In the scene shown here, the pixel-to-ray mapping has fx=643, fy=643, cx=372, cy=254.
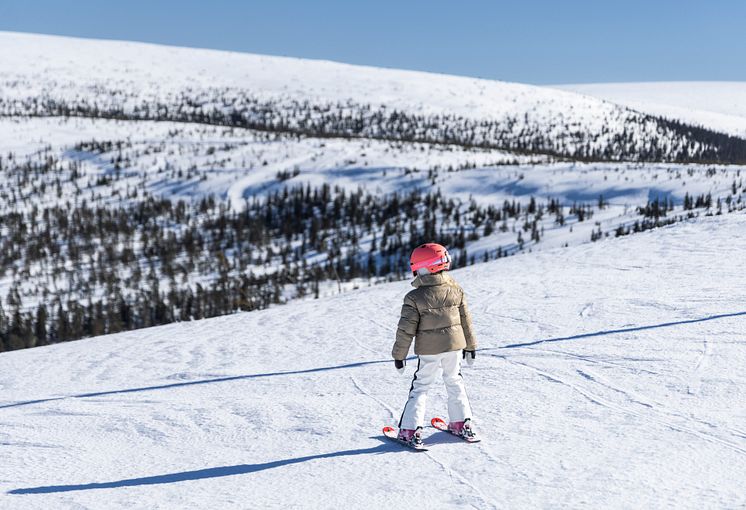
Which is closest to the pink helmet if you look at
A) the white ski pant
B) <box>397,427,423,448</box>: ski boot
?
the white ski pant

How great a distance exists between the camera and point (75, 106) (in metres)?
91.4

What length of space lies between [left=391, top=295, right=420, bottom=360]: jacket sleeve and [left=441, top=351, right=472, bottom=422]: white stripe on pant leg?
34cm

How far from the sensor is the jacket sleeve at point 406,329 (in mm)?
4898

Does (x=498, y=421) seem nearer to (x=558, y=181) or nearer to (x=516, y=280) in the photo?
(x=516, y=280)

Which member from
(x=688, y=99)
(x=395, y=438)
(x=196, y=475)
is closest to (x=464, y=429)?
(x=395, y=438)

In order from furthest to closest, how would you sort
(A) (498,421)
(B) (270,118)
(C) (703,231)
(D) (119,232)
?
(B) (270,118) → (D) (119,232) → (C) (703,231) → (A) (498,421)

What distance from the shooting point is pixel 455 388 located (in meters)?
5.14

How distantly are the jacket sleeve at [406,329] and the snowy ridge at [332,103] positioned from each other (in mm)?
59025

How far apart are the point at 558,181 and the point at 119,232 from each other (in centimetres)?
2651

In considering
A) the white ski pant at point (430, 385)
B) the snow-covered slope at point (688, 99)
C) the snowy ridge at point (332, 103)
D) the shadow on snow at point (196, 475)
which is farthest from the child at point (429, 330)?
the snow-covered slope at point (688, 99)

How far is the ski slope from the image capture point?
13.9 feet

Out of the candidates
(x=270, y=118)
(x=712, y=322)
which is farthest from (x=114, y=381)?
(x=270, y=118)

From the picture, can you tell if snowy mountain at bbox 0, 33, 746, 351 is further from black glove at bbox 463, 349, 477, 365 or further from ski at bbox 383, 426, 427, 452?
ski at bbox 383, 426, 427, 452

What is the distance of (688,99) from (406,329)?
Result: 159m
